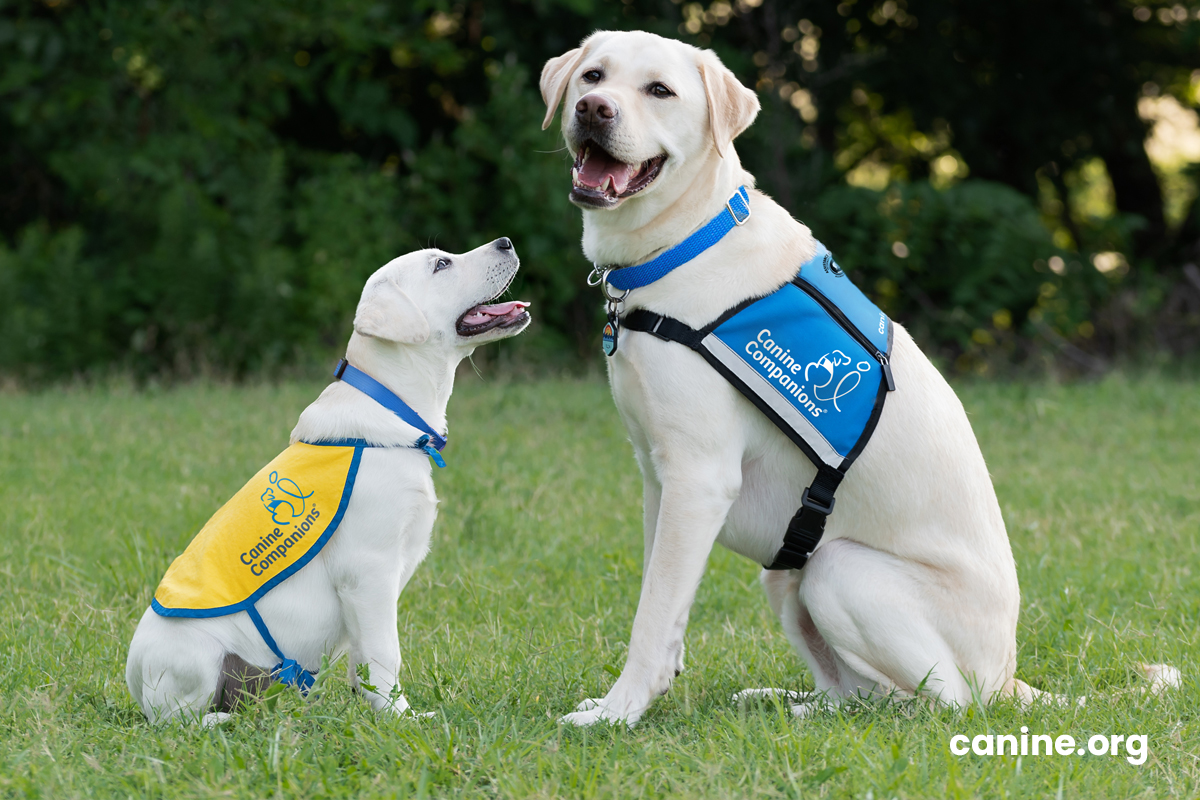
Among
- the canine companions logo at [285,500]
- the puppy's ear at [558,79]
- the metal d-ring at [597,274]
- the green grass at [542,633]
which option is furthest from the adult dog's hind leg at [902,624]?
the puppy's ear at [558,79]

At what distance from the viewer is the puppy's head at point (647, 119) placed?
316cm

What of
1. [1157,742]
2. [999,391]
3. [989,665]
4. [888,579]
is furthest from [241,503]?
[999,391]

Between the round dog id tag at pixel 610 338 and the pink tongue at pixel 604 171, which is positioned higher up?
the pink tongue at pixel 604 171

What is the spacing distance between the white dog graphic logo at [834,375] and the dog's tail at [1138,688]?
39.5 inches

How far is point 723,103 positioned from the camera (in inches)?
129

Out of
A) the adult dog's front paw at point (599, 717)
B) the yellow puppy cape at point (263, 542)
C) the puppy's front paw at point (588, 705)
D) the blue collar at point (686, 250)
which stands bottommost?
the puppy's front paw at point (588, 705)

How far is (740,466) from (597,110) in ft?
3.59

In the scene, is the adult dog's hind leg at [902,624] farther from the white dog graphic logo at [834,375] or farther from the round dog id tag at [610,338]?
the round dog id tag at [610,338]

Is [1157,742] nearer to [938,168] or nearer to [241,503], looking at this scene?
[241,503]

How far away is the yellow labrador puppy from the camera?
10.2 ft

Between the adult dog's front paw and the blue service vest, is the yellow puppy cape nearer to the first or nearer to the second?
the adult dog's front paw

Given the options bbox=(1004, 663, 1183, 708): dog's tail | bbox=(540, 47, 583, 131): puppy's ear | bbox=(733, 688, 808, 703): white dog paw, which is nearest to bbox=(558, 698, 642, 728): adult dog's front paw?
bbox=(733, 688, 808, 703): white dog paw

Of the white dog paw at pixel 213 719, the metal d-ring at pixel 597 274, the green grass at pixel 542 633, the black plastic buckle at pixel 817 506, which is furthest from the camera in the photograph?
the metal d-ring at pixel 597 274

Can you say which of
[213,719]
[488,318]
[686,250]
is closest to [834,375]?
[686,250]
